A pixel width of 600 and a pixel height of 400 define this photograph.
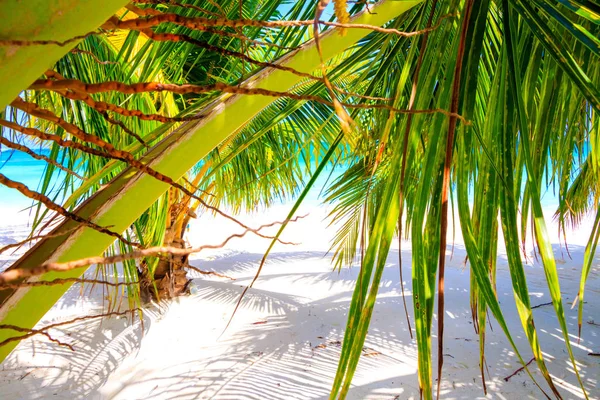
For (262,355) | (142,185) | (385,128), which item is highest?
(385,128)

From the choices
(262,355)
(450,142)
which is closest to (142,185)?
(450,142)

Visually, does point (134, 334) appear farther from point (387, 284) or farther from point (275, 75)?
point (275, 75)

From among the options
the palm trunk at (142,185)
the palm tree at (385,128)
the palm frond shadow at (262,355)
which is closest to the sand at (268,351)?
the palm frond shadow at (262,355)

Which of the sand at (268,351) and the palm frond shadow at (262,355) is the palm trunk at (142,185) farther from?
the palm frond shadow at (262,355)

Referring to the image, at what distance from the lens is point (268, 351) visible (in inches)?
82.9

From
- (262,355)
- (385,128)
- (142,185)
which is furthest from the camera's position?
(262,355)

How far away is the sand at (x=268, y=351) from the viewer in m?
1.73

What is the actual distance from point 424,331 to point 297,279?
3.28 metres

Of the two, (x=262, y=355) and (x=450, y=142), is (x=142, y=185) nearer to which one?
(x=450, y=142)

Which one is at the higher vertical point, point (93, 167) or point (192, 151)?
point (93, 167)

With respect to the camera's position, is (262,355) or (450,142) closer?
(450,142)

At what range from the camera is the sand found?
1727mm

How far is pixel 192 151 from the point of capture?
1.00ft

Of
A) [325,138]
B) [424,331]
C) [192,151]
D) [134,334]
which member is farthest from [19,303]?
[325,138]
